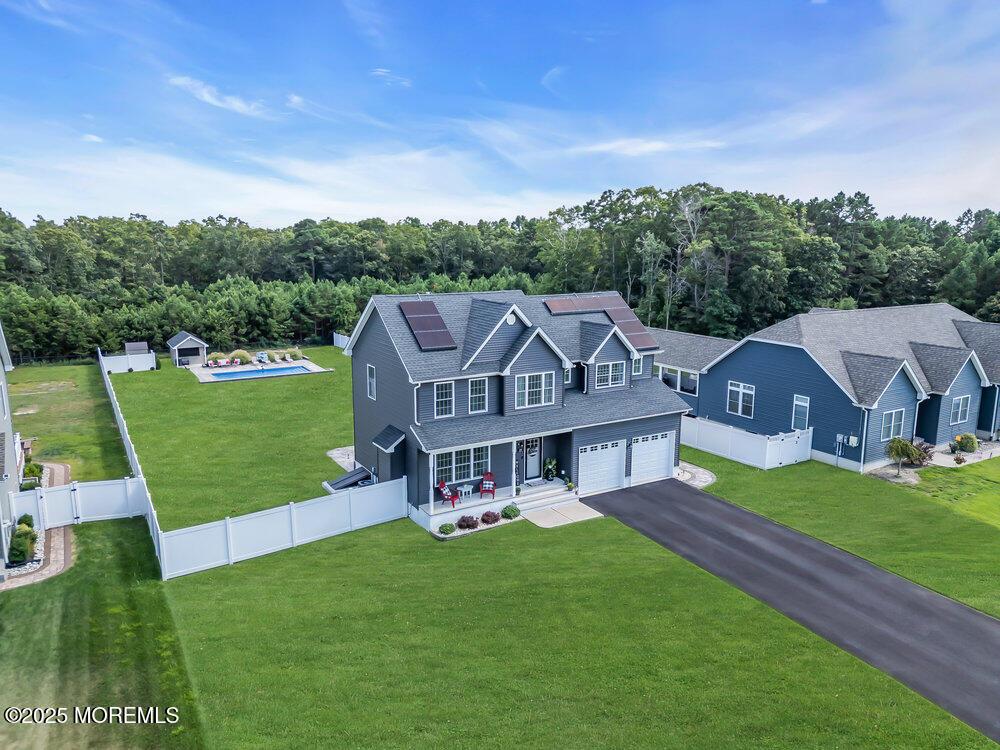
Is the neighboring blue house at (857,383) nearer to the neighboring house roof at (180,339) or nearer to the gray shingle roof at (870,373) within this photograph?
the gray shingle roof at (870,373)

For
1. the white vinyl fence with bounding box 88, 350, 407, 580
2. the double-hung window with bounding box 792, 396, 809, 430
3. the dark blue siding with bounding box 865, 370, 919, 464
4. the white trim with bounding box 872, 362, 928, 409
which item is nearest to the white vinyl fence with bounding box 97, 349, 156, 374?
the white vinyl fence with bounding box 88, 350, 407, 580

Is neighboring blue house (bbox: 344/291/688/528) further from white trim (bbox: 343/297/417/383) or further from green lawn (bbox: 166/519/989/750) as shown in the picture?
green lawn (bbox: 166/519/989/750)

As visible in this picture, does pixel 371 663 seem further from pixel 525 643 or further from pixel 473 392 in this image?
pixel 473 392

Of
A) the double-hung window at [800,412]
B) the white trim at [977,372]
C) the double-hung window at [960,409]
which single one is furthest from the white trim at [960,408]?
the double-hung window at [800,412]

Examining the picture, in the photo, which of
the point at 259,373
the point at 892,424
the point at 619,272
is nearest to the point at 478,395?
the point at 892,424

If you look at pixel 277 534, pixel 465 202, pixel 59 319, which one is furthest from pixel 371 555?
pixel 465 202

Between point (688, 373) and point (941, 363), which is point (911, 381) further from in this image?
point (688, 373)
